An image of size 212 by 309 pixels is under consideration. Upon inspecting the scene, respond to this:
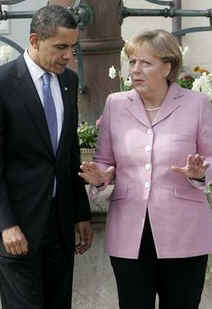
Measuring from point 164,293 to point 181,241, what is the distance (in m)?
0.26

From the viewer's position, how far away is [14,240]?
128 inches

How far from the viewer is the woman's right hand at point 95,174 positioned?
10.9ft

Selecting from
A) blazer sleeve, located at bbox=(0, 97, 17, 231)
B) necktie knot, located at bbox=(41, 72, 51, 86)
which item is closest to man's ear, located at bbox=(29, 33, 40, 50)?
necktie knot, located at bbox=(41, 72, 51, 86)

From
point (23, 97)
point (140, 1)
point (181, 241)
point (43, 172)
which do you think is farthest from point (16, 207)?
point (140, 1)

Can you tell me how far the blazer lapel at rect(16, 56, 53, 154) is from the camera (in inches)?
129

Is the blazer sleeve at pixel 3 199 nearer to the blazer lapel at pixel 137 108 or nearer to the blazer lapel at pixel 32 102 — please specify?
the blazer lapel at pixel 32 102

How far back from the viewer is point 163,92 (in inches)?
136

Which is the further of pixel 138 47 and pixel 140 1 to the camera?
pixel 140 1

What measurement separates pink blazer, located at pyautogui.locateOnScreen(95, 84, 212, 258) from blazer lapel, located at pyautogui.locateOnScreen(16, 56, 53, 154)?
0.31m

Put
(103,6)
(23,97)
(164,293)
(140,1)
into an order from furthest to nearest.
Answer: (140,1) < (103,6) < (164,293) < (23,97)

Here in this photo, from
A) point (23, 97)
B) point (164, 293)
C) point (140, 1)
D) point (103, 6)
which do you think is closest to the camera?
point (23, 97)

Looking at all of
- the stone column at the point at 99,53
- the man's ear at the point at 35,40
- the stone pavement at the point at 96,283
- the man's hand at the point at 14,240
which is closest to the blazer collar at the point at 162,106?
the man's ear at the point at 35,40

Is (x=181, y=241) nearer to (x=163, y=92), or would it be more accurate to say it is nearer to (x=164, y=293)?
(x=164, y=293)

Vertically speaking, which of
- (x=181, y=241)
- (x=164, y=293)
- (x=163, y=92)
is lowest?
(x=164, y=293)
